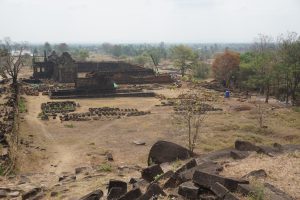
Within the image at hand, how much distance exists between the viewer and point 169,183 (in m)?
9.67

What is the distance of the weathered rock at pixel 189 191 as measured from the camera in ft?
27.8

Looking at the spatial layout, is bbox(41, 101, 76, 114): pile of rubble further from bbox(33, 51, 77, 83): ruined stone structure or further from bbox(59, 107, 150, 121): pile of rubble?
bbox(33, 51, 77, 83): ruined stone structure

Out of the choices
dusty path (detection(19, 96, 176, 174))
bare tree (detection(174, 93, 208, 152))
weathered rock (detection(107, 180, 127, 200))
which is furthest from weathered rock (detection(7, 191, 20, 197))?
bare tree (detection(174, 93, 208, 152))

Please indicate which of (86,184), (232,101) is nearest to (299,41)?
(232,101)

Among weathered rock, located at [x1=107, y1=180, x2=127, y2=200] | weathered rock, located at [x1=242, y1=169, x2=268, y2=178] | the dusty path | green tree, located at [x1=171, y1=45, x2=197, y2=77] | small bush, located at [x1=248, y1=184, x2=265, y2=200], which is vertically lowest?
the dusty path

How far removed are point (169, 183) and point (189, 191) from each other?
3.97 ft

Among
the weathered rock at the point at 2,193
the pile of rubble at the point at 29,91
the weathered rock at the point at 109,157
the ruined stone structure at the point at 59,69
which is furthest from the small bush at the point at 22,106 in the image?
the weathered rock at the point at 2,193

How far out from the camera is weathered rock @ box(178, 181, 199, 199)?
27.8ft

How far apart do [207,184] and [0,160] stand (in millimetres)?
9383

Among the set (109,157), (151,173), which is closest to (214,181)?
(151,173)

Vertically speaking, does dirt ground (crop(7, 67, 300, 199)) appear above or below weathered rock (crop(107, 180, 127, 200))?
below

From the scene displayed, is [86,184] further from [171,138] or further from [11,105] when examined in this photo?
[11,105]

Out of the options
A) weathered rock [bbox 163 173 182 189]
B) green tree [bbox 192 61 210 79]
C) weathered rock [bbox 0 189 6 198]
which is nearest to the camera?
weathered rock [bbox 163 173 182 189]

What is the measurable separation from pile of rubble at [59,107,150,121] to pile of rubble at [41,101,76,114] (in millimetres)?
1767
